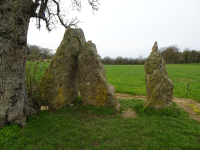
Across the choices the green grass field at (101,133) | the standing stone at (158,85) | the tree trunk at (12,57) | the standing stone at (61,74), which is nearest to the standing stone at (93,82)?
the standing stone at (61,74)

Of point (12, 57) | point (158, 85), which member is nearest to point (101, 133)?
point (158, 85)

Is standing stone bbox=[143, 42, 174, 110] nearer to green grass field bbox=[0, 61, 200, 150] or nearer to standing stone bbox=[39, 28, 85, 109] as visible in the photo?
green grass field bbox=[0, 61, 200, 150]

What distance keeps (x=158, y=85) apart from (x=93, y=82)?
3.25 metres

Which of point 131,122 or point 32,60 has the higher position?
point 32,60

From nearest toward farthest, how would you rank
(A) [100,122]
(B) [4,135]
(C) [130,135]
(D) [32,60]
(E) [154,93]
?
(B) [4,135], (C) [130,135], (A) [100,122], (D) [32,60], (E) [154,93]

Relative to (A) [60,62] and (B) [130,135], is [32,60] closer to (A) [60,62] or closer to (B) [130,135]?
(A) [60,62]

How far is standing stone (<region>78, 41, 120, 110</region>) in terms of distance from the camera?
6145 millimetres

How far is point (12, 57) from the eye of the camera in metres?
4.12

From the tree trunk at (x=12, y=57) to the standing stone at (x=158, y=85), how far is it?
574 cm

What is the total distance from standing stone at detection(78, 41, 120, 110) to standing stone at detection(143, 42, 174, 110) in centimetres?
189

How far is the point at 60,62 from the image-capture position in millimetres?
6215

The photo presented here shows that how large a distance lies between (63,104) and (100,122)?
7.83ft

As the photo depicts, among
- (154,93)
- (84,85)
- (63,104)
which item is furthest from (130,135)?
(63,104)

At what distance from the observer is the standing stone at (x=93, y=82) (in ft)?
20.2
